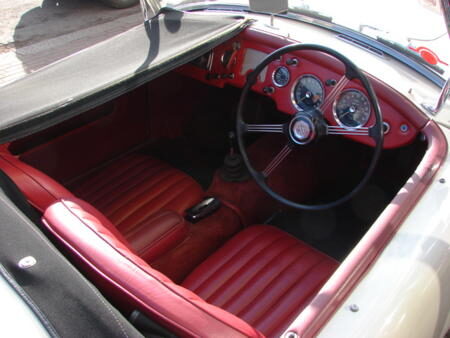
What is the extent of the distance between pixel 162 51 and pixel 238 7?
3.20ft

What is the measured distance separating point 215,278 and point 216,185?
0.82 m

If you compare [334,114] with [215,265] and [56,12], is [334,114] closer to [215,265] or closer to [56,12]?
[215,265]

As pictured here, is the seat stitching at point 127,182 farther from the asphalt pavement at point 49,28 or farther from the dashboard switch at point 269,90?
the asphalt pavement at point 49,28

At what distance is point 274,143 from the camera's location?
278 cm

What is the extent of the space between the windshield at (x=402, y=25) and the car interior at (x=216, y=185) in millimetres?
404

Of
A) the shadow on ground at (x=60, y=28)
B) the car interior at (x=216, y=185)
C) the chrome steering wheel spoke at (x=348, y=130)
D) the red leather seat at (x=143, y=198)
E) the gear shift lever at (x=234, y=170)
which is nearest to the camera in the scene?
the car interior at (x=216, y=185)

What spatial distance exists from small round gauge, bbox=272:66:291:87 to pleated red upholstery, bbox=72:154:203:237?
0.73 meters

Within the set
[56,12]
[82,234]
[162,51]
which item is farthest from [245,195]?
[56,12]

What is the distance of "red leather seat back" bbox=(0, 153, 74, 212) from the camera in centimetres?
145

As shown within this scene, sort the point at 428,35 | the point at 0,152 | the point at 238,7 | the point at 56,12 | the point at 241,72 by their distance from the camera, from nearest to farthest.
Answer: the point at 0,152
the point at 428,35
the point at 241,72
the point at 238,7
the point at 56,12

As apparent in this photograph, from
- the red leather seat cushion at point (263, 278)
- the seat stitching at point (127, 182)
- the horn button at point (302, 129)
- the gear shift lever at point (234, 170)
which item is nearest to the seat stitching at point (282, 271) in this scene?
the red leather seat cushion at point (263, 278)

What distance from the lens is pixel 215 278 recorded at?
1.86 metres

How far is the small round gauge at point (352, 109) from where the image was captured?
194 cm

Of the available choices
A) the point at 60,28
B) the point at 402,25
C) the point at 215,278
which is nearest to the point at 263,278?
the point at 215,278
